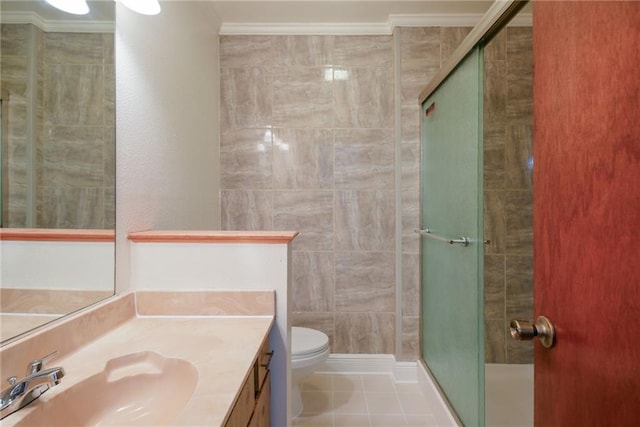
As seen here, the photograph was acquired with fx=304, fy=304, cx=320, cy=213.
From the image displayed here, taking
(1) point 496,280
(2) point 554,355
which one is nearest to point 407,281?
(1) point 496,280

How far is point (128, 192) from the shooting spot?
1.07 m

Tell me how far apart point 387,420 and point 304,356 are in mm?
616

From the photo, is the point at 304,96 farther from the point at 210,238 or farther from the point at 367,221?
the point at 210,238

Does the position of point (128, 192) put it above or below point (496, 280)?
above

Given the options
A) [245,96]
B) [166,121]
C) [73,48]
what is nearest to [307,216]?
[245,96]

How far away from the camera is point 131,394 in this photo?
2.37 ft

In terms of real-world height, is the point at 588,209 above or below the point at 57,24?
below

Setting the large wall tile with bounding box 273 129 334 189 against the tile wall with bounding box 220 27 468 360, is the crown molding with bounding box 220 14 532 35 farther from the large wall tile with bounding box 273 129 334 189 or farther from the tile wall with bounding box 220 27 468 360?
the large wall tile with bounding box 273 129 334 189

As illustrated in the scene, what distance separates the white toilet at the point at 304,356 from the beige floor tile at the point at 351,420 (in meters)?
0.21

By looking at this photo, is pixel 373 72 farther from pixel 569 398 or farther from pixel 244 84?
pixel 569 398

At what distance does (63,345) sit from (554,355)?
1106 mm

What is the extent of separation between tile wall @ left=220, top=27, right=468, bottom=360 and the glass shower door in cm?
30

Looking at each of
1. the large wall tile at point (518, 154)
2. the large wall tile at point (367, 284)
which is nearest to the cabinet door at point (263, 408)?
the large wall tile at point (367, 284)

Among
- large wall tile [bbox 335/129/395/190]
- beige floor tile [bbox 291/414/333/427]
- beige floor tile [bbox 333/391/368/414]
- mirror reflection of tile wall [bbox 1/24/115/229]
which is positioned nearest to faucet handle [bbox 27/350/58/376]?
mirror reflection of tile wall [bbox 1/24/115/229]
